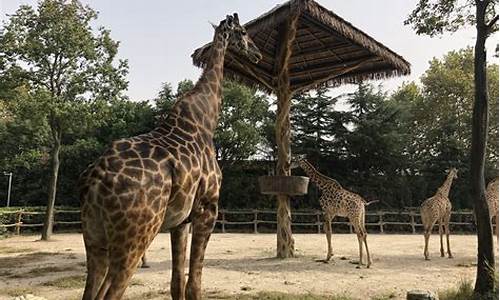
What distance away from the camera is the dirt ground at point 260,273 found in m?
6.35

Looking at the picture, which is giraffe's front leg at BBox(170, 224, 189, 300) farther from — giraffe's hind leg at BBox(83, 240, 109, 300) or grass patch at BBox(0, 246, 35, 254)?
grass patch at BBox(0, 246, 35, 254)

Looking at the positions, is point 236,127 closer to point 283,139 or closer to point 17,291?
point 283,139

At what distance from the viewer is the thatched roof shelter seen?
28.3ft

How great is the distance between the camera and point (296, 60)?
11000mm

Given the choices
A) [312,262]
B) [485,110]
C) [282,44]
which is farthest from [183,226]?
[282,44]

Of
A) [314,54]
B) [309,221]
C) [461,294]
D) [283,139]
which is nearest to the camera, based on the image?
[461,294]

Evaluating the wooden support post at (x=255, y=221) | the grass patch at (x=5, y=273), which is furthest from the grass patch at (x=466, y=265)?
the wooden support post at (x=255, y=221)

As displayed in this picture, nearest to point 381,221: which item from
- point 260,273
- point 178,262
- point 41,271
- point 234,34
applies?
point 260,273

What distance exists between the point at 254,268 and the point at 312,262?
147 cm

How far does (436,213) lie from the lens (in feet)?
34.2

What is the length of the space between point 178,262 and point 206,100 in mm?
1559

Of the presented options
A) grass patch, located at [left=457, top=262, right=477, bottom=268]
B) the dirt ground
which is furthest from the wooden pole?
grass patch, located at [left=457, top=262, right=477, bottom=268]

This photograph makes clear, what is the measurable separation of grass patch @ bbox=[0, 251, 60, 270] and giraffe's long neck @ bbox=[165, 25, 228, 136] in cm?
682

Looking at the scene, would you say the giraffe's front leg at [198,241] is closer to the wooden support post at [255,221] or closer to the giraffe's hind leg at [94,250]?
the giraffe's hind leg at [94,250]
